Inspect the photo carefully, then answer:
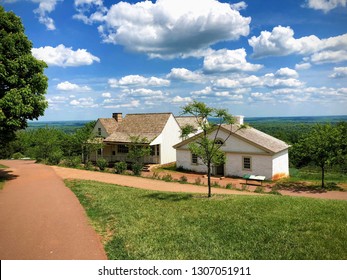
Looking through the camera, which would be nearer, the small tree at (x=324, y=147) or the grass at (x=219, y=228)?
the grass at (x=219, y=228)

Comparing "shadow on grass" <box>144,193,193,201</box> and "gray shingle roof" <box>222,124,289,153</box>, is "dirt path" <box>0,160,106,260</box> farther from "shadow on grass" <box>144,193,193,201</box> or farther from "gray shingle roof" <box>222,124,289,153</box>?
"gray shingle roof" <box>222,124,289,153</box>

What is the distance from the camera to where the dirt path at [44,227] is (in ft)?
27.9

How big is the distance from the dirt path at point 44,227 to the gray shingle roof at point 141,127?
18.2 meters

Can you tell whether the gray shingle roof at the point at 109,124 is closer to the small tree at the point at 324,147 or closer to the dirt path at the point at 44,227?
the dirt path at the point at 44,227

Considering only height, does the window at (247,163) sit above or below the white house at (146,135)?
below

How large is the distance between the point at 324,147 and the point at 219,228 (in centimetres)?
1786

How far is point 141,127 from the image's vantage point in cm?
3769

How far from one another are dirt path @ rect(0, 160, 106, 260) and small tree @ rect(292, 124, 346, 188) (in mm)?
19477

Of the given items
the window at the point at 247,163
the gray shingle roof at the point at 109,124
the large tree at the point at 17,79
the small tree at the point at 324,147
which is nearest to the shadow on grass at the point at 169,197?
the large tree at the point at 17,79

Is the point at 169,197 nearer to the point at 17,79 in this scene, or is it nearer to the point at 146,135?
the point at 17,79

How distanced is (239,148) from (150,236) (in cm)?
2027

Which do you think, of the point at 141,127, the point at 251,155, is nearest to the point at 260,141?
the point at 251,155

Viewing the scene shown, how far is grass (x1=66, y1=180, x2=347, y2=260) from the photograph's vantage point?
8125mm

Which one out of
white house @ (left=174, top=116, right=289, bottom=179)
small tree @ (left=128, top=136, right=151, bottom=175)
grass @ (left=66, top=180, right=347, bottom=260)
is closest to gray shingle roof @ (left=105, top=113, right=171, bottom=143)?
small tree @ (left=128, top=136, right=151, bottom=175)
